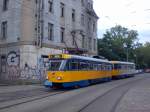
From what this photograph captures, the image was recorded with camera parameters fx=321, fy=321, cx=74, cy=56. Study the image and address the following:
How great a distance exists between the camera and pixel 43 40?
119ft

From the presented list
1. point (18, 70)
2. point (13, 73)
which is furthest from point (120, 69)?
point (13, 73)

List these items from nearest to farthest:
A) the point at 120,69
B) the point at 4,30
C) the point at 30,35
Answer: the point at 30,35
the point at 4,30
the point at 120,69

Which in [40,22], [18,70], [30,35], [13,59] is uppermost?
[40,22]

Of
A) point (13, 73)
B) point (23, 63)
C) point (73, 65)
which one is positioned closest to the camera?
point (73, 65)

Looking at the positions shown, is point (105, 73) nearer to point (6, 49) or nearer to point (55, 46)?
point (55, 46)

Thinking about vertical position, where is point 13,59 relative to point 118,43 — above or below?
below

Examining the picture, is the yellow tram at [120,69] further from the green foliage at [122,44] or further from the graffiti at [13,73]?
the green foliage at [122,44]

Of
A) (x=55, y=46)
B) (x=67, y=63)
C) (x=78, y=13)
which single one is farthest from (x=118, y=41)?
(x=67, y=63)

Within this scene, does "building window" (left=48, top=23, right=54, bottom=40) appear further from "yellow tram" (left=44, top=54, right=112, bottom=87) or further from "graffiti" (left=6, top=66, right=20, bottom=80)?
"yellow tram" (left=44, top=54, right=112, bottom=87)

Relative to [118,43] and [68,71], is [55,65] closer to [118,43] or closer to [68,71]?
[68,71]

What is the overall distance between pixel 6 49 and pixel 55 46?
19.6 feet

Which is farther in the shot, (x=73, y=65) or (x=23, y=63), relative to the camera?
(x=23, y=63)

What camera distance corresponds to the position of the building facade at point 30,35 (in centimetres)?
3419

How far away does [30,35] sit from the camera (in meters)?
34.5
